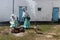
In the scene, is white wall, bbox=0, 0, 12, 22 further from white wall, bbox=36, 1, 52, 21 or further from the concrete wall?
white wall, bbox=36, 1, 52, 21

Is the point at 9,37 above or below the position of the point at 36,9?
below

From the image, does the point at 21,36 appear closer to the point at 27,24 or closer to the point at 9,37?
the point at 9,37

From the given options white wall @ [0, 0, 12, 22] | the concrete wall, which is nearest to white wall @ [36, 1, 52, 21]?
the concrete wall

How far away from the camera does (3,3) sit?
18.5m

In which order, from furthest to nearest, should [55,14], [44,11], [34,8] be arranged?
1. [55,14]
2. [44,11]
3. [34,8]

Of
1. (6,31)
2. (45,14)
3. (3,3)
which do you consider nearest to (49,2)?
(45,14)

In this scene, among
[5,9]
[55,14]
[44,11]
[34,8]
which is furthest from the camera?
[55,14]

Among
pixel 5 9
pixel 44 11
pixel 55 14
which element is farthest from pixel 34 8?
pixel 5 9

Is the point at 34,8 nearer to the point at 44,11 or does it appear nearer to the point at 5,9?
the point at 44,11

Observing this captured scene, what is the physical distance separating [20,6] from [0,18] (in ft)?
6.07

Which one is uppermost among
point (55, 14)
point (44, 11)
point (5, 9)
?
point (5, 9)

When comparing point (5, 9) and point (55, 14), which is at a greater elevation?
point (5, 9)

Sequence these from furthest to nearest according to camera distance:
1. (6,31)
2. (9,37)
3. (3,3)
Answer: (3,3)
(6,31)
(9,37)

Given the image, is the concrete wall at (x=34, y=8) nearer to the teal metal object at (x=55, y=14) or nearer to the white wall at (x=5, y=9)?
the white wall at (x=5, y=9)
